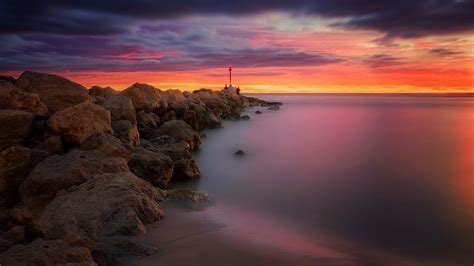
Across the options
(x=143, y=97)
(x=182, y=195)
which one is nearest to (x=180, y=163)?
(x=182, y=195)

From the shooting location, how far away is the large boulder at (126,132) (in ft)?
32.6

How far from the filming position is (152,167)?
8680 millimetres

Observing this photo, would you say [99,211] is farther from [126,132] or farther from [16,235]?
[126,132]

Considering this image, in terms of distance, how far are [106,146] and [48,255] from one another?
3.77m

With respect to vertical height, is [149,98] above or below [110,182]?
above

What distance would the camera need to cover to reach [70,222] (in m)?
5.52

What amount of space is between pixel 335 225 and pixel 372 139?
556 inches

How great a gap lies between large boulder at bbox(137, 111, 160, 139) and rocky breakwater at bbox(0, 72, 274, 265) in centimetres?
214

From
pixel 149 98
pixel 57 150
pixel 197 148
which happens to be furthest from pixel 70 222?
pixel 149 98

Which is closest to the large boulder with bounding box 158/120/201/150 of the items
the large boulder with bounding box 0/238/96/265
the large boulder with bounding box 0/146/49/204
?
the large boulder with bounding box 0/146/49/204

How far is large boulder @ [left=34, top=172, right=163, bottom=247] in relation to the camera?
17.6ft

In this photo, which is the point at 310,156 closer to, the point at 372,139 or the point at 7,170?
the point at 372,139

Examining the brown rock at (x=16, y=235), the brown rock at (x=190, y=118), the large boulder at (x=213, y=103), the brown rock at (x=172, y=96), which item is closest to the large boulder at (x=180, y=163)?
the brown rock at (x=16, y=235)

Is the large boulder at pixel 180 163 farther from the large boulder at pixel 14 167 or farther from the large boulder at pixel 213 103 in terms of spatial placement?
the large boulder at pixel 213 103
